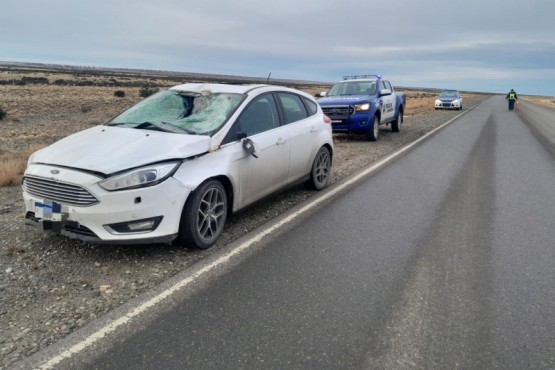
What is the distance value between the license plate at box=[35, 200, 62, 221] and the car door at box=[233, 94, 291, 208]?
6.19 ft

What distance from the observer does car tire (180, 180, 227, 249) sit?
4531 mm

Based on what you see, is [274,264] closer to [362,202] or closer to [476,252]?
[476,252]

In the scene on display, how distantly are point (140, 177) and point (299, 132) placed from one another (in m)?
2.95

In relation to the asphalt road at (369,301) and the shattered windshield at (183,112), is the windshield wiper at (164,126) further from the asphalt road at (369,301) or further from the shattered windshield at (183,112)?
the asphalt road at (369,301)

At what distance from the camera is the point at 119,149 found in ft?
14.6

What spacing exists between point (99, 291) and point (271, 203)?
3.30 m

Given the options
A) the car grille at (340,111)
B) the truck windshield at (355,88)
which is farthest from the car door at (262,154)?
the truck windshield at (355,88)

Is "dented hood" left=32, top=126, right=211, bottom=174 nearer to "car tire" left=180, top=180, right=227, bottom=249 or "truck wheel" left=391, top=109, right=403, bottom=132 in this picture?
"car tire" left=180, top=180, right=227, bottom=249

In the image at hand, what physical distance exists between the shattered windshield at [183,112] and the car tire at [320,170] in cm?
206

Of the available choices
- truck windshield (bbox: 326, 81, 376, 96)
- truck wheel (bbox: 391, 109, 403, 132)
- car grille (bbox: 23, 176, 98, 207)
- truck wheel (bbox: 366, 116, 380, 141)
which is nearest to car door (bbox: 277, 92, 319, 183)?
car grille (bbox: 23, 176, 98, 207)

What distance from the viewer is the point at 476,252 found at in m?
4.90

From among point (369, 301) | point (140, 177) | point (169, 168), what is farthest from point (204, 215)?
A: point (369, 301)

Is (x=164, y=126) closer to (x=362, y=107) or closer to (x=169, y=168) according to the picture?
(x=169, y=168)

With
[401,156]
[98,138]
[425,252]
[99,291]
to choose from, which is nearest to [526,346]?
[425,252]
